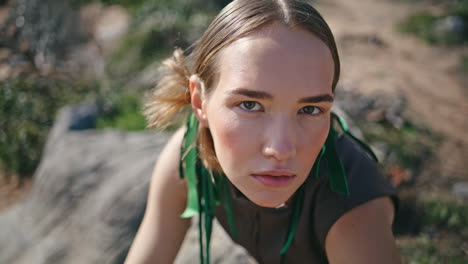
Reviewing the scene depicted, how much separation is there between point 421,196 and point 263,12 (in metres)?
2.48

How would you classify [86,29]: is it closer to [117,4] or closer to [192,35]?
[117,4]

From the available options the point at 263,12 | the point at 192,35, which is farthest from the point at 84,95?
the point at 263,12

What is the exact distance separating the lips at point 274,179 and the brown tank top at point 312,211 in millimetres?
304

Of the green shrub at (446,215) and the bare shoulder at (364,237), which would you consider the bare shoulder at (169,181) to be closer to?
the bare shoulder at (364,237)

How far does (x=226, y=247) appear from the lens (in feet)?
8.79

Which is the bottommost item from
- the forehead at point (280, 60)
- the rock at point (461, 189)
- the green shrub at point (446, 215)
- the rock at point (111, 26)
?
the rock at point (461, 189)

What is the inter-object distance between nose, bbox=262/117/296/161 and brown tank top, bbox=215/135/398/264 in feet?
1.27

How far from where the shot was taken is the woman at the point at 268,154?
1343 mm

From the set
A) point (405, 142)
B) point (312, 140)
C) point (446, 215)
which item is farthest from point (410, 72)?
point (312, 140)

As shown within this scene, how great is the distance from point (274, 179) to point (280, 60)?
39 centimetres

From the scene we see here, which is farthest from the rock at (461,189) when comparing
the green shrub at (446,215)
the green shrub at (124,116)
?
the green shrub at (124,116)

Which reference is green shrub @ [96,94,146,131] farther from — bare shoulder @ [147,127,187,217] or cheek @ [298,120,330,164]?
cheek @ [298,120,330,164]

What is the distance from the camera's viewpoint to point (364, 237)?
1510 millimetres

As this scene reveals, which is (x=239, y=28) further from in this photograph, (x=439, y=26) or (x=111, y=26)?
(x=111, y=26)
